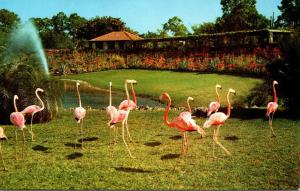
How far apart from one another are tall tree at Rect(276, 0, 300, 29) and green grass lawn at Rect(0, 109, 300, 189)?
83.9 inches

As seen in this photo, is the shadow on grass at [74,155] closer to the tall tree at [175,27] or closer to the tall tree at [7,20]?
the tall tree at [7,20]

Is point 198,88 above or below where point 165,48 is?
below

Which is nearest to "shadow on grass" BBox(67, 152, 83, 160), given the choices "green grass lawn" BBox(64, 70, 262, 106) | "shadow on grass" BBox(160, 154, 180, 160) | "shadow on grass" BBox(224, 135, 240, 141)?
"shadow on grass" BBox(160, 154, 180, 160)

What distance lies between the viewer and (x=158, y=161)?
6949 mm

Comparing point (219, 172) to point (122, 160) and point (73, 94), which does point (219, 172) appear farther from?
point (73, 94)

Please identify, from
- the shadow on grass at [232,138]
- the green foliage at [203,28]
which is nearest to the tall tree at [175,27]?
the green foliage at [203,28]

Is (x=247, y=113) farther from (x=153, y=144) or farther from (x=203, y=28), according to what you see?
(x=153, y=144)

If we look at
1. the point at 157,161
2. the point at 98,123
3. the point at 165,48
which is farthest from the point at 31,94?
the point at 157,161

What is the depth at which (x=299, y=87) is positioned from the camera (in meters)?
9.70

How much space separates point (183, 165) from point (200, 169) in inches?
12.7

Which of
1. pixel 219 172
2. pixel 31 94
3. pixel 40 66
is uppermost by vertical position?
pixel 40 66

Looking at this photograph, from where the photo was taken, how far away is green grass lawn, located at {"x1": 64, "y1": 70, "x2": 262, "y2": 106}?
9.95 meters

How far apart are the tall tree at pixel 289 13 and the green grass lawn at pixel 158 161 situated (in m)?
2.13

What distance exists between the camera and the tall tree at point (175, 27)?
344 inches
